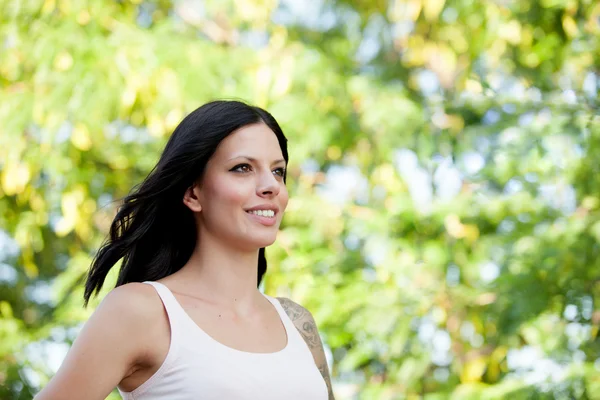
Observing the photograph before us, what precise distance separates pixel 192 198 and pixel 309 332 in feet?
1.45

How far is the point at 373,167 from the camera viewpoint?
5.74 meters

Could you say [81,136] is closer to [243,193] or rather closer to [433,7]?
[433,7]

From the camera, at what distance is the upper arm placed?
1.80m

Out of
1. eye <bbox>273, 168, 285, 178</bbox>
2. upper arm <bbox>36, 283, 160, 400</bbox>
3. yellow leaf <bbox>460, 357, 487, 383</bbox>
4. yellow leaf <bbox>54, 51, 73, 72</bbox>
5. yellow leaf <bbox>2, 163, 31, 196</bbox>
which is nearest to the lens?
upper arm <bbox>36, 283, 160, 400</bbox>

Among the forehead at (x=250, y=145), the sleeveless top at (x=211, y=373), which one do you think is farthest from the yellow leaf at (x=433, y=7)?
the sleeveless top at (x=211, y=373)

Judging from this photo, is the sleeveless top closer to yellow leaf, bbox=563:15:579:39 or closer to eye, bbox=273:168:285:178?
eye, bbox=273:168:285:178

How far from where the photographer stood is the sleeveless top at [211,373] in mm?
1879

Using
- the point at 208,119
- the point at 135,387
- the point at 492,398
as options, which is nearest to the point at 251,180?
the point at 208,119

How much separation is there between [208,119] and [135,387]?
609 mm

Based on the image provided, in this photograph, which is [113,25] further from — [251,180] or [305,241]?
[251,180]

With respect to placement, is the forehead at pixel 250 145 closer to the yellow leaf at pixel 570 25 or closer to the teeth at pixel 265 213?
the teeth at pixel 265 213

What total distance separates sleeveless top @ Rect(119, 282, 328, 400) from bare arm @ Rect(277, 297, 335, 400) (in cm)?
20

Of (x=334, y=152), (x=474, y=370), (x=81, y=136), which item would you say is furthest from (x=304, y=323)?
(x=334, y=152)

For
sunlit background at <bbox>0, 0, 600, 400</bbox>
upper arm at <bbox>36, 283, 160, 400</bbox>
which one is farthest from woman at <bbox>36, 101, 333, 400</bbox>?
sunlit background at <bbox>0, 0, 600, 400</bbox>
